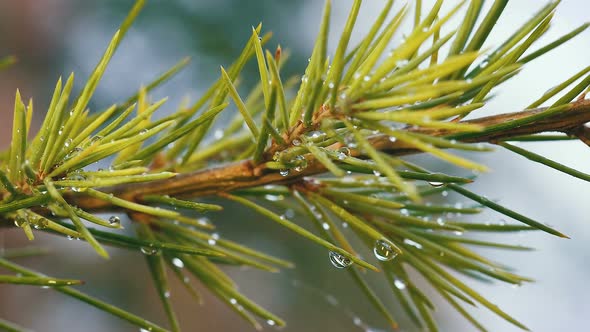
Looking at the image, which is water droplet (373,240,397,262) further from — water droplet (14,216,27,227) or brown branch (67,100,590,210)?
water droplet (14,216,27,227)

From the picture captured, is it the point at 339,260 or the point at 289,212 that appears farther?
the point at 289,212

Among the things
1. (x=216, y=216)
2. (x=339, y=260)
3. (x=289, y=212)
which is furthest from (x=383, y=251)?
(x=216, y=216)

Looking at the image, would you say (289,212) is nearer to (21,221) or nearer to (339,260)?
(339,260)

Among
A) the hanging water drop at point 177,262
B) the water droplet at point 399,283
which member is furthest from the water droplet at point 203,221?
the water droplet at point 399,283

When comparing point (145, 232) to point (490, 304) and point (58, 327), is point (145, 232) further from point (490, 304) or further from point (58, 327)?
point (58, 327)

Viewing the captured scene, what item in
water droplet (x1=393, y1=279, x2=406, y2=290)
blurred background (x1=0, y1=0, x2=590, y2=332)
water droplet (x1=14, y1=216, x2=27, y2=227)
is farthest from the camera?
blurred background (x1=0, y1=0, x2=590, y2=332)

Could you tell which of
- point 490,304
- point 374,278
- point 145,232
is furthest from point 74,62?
point 490,304

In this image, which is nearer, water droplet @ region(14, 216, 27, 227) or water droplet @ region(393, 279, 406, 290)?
water droplet @ region(14, 216, 27, 227)

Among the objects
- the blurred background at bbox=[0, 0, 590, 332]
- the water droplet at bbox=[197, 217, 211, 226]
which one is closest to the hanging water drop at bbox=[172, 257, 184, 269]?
the water droplet at bbox=[197, 217, 211, 226]
